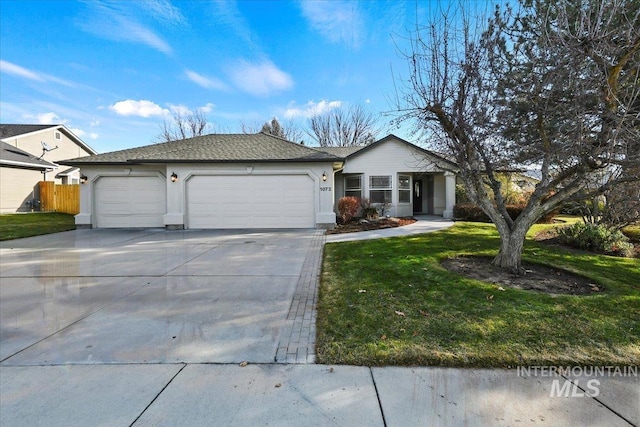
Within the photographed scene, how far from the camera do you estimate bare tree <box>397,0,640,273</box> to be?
4.51 metres

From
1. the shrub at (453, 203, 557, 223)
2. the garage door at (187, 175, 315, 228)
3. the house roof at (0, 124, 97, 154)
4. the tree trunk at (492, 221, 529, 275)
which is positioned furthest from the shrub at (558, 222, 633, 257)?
the house roof at (0, 124, 97, 154)

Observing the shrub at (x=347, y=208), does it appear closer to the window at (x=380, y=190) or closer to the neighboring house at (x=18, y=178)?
the window at (x=380, y=190)

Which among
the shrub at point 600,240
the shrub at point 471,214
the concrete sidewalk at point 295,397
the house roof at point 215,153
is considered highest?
the house roof at point 215,153

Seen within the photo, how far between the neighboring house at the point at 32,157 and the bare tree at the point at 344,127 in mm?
22868

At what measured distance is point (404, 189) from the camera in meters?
16.4

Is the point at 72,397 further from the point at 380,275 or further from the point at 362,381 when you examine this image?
the point at 380,275

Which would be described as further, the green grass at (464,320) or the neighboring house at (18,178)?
the neighboring house at (18,178)

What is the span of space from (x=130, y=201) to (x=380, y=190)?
40.3ft

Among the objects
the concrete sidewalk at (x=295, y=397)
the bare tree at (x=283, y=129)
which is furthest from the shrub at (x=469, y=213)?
the bare tree at (x=283, y=129)

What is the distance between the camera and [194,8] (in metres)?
9.88

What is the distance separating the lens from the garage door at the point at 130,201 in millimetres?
12922

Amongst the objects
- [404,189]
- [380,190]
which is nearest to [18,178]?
[380,190]

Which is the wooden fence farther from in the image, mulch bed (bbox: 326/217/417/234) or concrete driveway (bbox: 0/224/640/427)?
mulch bed (bbox: 326/217/417/234)

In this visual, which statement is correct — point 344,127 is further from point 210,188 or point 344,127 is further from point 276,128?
point 210,188
